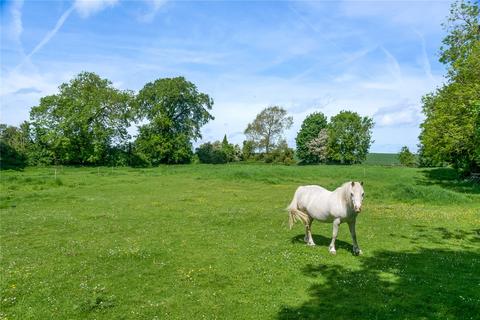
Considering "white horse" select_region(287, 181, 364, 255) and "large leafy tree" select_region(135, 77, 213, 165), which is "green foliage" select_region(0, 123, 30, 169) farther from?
"white horse" select_region(287, 181, 364, 255)

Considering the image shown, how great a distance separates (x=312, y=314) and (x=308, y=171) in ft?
173

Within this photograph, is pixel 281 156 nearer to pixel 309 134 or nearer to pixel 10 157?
pixel 309 134

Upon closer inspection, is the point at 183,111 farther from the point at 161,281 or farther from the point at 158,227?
the point at 161,281

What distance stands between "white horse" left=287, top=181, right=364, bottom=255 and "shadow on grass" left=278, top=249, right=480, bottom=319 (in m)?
1.76

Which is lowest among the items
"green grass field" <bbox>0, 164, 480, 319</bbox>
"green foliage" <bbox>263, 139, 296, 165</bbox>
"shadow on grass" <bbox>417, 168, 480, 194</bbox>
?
"green grass field" <bbox>0, 164, 480, 319</bbox>

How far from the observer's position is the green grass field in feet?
36.4

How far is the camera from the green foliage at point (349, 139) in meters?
111

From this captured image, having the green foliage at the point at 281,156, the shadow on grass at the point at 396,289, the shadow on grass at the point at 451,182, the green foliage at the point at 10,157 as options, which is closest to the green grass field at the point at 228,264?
the shadow on grass at the point at 396,289

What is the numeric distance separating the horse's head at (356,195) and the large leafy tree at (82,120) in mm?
77211

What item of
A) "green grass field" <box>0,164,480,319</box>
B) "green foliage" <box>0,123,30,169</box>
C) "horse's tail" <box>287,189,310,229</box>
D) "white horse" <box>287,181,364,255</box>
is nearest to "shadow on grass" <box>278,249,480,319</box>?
"green grass field" <box>0,164,480,319</box>

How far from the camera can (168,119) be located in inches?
3578

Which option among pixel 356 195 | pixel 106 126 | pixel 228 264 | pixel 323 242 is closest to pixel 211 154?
pixel 106 126

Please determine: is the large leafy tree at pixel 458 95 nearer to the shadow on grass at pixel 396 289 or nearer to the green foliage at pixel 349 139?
the shadow on grass at pixel 396 289

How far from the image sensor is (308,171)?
62.4 meters
